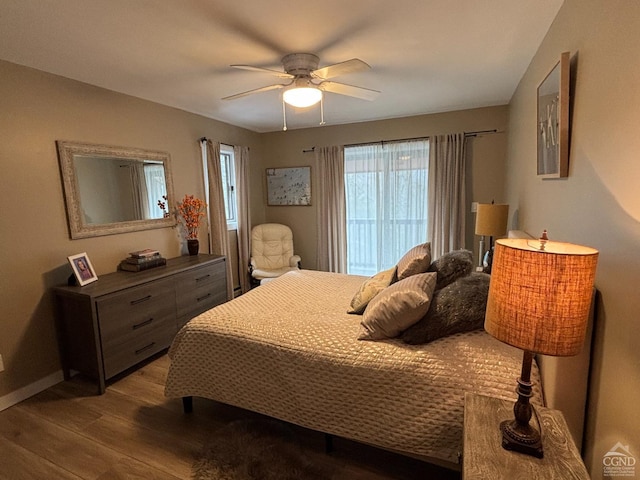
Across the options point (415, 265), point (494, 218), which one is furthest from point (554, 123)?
point (494, 218)

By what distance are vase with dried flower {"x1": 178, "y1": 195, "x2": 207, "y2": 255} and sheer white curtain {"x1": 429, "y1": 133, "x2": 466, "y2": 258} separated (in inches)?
113

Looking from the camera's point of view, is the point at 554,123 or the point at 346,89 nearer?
the point at 554,123

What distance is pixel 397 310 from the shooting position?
1678 mm

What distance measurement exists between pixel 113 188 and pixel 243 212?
180cm

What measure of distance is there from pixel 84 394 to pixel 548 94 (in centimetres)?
373

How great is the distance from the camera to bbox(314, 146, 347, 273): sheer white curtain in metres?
4.58

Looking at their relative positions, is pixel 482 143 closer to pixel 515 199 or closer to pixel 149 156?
pixel 515 199

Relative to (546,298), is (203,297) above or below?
below

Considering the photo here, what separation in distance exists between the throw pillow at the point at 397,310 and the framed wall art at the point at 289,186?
3.27m

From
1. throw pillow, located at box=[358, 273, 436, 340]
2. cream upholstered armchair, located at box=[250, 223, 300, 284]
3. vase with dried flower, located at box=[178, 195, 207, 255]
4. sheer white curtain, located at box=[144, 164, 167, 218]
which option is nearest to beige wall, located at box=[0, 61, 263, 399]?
sheer white curtain, located at box=[144, 164, 167, 218]

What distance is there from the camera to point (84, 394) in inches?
95.4

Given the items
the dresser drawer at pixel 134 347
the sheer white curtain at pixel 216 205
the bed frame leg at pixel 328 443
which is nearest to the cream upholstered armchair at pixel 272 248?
the sheer white curtain at pixel 216 205

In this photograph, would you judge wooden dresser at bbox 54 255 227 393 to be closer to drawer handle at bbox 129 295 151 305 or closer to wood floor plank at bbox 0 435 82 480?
drawer handle at bbox 129 295 151 305

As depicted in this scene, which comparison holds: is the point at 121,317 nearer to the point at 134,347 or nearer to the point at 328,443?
the point at 134,347
